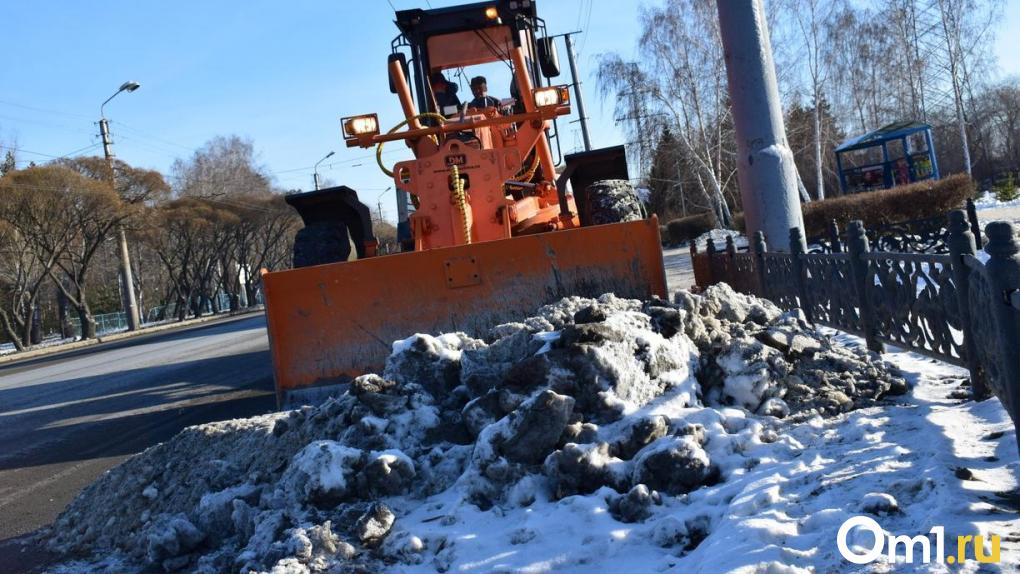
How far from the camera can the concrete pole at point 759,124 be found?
8.67 meters

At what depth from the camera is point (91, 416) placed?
891cm

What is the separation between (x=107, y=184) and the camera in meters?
36.2

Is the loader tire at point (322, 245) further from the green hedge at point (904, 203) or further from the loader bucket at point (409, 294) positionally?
the green hedge at point (904, 203)

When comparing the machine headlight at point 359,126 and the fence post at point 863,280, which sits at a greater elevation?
the machine headlight at point 359,126

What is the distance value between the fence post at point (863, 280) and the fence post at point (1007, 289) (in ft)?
8.53

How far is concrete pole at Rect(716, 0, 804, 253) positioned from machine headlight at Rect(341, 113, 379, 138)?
3886mm

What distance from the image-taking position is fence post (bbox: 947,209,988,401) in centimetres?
432

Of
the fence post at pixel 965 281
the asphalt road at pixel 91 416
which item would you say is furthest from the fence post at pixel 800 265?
the asphalt road at pixel 91 416

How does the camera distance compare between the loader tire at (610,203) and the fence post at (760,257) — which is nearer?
the loader tire at (610,203)

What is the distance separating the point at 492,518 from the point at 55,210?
35.2m

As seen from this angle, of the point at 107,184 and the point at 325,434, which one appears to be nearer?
the point at 325,434

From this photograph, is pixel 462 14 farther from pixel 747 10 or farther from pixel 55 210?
pixel 55 210

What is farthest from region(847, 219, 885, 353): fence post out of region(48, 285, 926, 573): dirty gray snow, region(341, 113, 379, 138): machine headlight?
region(341, 113, 379, 138): machine headlight

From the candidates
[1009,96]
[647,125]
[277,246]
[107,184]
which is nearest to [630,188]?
[647,125]
